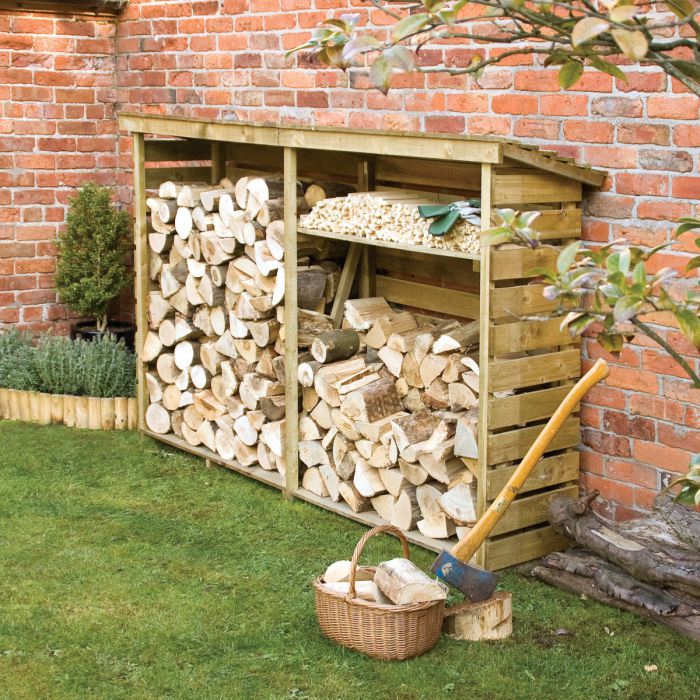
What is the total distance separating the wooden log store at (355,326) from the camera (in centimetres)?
418

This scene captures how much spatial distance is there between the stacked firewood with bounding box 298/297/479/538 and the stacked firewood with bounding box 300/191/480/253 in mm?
430

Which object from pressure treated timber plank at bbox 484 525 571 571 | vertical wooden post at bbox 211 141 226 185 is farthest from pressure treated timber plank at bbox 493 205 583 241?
vertical wooden post at bbox 211 141 226 185

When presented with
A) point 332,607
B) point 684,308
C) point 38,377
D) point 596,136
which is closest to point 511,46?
point 596,136

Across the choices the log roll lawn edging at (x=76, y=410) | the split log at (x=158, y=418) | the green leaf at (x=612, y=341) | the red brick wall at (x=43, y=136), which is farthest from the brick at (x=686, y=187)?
the red brick wall at (x=43, y=136)

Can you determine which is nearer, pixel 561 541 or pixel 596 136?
pixel 596 136

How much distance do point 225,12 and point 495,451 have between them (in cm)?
329

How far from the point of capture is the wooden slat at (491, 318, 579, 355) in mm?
4090

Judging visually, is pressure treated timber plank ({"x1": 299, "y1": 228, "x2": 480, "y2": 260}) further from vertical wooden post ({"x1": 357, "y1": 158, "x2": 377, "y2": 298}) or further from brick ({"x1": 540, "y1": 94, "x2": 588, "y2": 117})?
brick ({"x1": 540, "y1": 94, "x2": 588, "y2": 117})

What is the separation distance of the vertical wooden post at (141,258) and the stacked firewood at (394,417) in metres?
1.29

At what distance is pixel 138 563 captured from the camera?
4.47 m

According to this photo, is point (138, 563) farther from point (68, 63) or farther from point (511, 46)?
point (68, 63)

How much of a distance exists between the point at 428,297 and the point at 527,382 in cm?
101

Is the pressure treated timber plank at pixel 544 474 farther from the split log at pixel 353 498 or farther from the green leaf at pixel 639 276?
the green leaf at pixel 639 276

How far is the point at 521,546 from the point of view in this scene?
4371 mm
